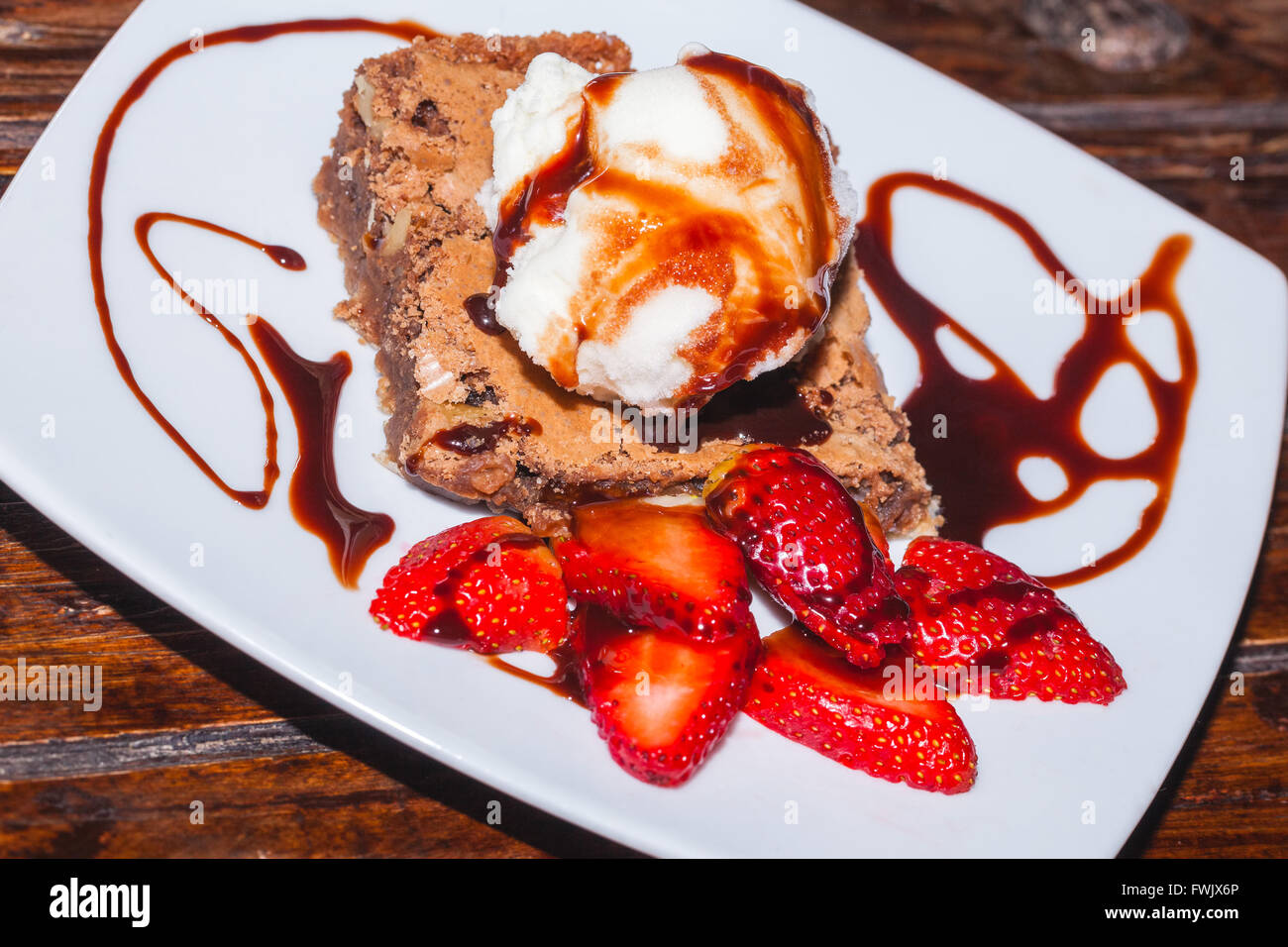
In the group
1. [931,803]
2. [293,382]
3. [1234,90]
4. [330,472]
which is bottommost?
[931,803]

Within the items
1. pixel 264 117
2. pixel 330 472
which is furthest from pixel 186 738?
pixel 264 117

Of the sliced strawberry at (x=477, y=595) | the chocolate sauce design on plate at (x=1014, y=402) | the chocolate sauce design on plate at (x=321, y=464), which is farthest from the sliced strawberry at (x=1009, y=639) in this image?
the chocolate sauce design on plate at (x=321, y=464)

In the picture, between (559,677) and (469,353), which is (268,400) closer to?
(469,353)

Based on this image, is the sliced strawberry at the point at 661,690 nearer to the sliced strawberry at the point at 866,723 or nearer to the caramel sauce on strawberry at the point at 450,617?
the sliced strawberry at the point at 866,723

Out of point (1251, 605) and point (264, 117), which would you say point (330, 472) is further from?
point (1251, 605)

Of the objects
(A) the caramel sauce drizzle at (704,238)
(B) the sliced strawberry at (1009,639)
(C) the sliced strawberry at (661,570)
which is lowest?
(B) the sliced strawberry at (1009,639)
